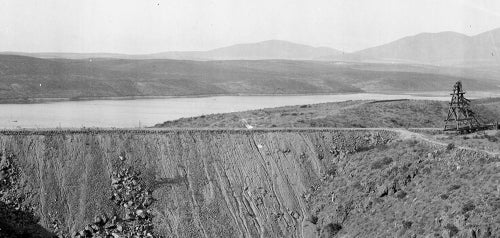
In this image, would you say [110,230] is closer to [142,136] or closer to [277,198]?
[142,136]

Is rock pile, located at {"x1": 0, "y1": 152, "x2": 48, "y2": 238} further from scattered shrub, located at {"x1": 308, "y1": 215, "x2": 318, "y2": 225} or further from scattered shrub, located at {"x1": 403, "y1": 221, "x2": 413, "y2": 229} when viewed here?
scattered shrub, located at {"x1": 403, "y1": 221, "x2": 413, "y2": 229}

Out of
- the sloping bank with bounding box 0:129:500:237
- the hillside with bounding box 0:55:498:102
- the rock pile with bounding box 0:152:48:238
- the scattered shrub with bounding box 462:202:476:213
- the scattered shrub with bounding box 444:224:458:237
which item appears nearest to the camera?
the scattered shrub with bounding box 444:224:458:237

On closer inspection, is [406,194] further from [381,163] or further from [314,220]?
[314,220]

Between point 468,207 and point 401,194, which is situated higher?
point 468,207

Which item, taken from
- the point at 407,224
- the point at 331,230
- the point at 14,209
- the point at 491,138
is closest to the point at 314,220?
the point at 331,230

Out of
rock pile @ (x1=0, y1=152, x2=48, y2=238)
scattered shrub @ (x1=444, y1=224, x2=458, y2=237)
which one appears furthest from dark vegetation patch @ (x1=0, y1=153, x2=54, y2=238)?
scattered shrub @ (x1=444, y1=224, x2=458, y2=237)

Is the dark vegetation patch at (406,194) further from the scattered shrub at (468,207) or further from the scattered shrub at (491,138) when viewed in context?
the scattered shrub at (491,138)

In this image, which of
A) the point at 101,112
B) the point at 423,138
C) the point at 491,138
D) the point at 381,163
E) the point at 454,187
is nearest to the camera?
the point at 454,187
